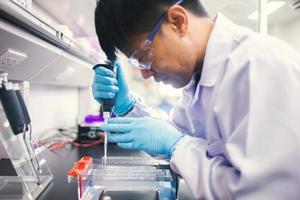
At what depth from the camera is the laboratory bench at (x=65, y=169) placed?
0.87 metres

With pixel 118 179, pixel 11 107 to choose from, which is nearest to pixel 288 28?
pixel 118 179

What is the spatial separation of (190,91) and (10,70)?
0.74 m

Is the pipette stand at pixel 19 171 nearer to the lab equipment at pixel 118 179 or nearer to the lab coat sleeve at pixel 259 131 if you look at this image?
the lab equipment at pixel 118 179

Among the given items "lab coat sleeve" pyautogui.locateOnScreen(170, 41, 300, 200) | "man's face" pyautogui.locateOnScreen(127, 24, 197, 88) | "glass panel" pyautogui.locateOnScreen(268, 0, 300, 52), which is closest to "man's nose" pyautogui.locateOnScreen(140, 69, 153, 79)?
"man's face" pyautogui.locateOnScreen(127, 24, 197, 88)

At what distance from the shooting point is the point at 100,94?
1114mm

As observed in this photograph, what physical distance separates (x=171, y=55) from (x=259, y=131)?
371mm

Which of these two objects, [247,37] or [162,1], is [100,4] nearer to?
[162,1]

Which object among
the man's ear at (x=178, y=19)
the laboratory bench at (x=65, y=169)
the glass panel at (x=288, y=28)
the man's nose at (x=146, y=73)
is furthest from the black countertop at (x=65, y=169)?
the glass panel at (x=288, y=28)

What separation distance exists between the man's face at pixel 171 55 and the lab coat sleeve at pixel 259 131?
0.19 meters

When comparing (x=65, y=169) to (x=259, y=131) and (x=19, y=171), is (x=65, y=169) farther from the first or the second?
(x=259, y=131)

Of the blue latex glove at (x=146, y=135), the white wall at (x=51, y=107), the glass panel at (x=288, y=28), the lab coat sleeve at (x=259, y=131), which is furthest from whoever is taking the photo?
the glass panel at (x=288, y=28)

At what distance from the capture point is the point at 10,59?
971mm

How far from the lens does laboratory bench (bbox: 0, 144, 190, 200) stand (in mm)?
867

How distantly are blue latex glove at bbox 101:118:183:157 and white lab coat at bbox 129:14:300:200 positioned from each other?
0.39ft
